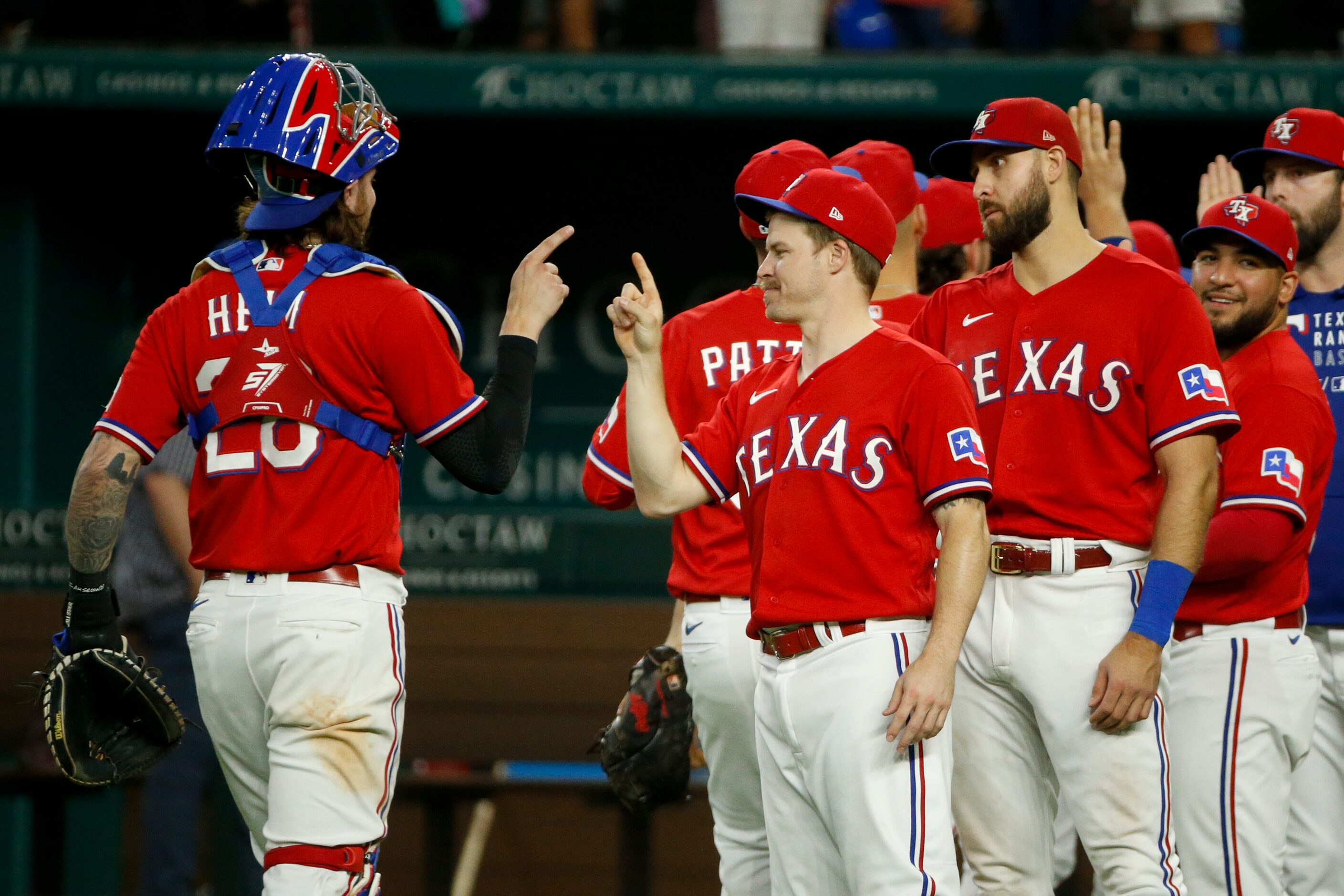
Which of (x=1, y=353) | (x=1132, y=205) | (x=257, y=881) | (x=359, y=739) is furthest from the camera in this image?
(x=1132, y=205)

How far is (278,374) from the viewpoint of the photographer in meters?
2.92

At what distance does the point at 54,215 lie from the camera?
7.36 m

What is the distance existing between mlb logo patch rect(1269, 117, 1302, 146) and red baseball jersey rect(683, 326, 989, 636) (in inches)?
66.7

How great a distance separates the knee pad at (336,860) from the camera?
2811 millimetres

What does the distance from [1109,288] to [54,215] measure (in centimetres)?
575

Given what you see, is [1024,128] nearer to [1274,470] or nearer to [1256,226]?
[1256,226]

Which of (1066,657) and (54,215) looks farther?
(54,215)

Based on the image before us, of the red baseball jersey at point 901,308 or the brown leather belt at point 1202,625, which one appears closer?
the brown leather belt at point 1202,625

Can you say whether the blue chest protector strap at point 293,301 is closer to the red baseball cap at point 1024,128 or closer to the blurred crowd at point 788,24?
the red baseball cap at point 1024,128

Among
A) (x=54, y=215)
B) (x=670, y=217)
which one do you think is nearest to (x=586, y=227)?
(x=670, y=217)

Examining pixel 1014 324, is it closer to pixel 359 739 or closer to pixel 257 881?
pixel 359 739

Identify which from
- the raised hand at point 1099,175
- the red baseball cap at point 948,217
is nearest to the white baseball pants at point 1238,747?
the raised hand at point 1099,175

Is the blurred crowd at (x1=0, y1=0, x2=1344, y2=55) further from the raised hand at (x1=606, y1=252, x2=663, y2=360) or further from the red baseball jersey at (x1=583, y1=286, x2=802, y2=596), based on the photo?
the raised hand at (x1=606, y1=252, x2=663, y2=360)

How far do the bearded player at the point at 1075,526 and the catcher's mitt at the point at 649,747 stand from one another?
840 millimetres
